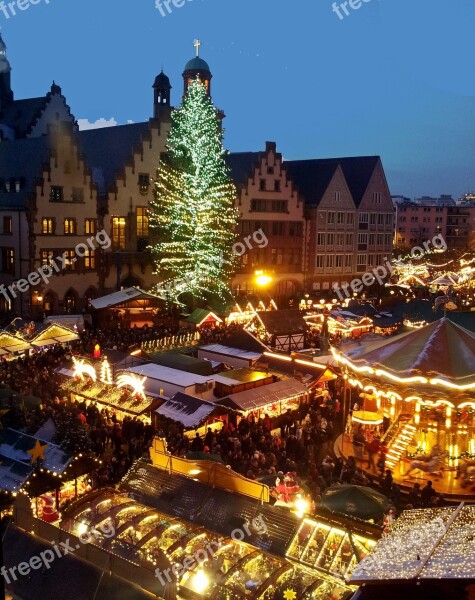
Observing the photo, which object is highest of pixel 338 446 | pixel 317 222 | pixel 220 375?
pixel 317 222

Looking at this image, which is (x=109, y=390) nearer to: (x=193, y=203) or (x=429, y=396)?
(x=429, y=396)

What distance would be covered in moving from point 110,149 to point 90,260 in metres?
10.8

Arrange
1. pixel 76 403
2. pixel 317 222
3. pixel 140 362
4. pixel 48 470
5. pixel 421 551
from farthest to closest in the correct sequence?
1. pixel 317 222
2. pixel 140 362
3. pixel 76 403
4. pixel 48 470
5. pixel 421 551

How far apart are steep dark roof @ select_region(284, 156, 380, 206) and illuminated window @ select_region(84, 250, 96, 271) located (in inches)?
756

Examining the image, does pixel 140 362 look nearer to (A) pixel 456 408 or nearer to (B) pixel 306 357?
(B) pixel 306 357

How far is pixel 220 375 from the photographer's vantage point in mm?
22797

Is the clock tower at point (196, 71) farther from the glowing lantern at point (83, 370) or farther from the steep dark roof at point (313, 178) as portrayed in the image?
the glowing lantern at point (83, 370)

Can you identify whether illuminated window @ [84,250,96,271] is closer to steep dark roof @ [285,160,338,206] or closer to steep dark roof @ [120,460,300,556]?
steep dark roof @ [285,160,338,206]

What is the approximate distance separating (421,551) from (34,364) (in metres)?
22.0

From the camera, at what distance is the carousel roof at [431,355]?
16906 millimetres

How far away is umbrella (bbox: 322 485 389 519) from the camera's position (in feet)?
40.7

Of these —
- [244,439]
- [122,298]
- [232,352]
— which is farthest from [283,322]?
[244,439]

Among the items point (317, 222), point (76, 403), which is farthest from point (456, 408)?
point (317, 222)

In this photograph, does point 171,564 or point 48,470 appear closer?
point 171,564
